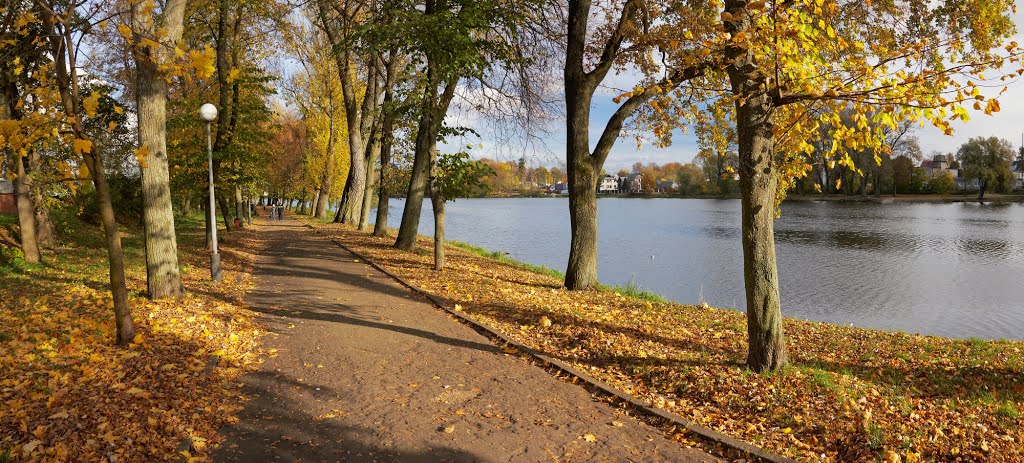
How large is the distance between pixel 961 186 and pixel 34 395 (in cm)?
11281

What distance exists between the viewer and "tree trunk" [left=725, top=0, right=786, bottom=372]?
6.23 meters

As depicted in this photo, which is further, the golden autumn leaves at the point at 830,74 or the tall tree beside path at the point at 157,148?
the tall tree beside path at the point at 157,148

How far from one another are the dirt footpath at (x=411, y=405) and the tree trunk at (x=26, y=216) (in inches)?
234

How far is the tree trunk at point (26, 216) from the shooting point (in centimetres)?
1141

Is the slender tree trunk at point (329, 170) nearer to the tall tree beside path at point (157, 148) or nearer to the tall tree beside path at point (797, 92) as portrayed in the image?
the tall tree beside path at point (157, 148)

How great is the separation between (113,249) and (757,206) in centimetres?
677

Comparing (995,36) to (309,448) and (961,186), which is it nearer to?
(309,448)

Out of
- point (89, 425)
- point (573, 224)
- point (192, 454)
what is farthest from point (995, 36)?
point (89, 425)

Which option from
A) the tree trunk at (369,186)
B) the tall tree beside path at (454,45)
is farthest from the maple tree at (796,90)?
the tree trunk at (369,186)

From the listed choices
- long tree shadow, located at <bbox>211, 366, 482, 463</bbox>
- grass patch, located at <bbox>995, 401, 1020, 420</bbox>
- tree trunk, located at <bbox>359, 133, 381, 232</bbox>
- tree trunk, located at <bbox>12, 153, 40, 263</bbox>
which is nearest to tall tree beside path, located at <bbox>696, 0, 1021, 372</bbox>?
grass patch, located at <bbox>995, 401, 1020, 420</bbox>

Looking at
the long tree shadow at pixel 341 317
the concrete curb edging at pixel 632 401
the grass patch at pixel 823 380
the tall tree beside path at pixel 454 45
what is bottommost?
the concrete curb edging at pixel 632 401

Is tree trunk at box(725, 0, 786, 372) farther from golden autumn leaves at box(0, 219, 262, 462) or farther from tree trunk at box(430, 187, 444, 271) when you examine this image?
tree trunk at box(430, 187, 444, 271)

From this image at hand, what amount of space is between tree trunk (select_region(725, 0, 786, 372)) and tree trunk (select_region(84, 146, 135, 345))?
636 cm

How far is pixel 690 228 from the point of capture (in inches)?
1494
